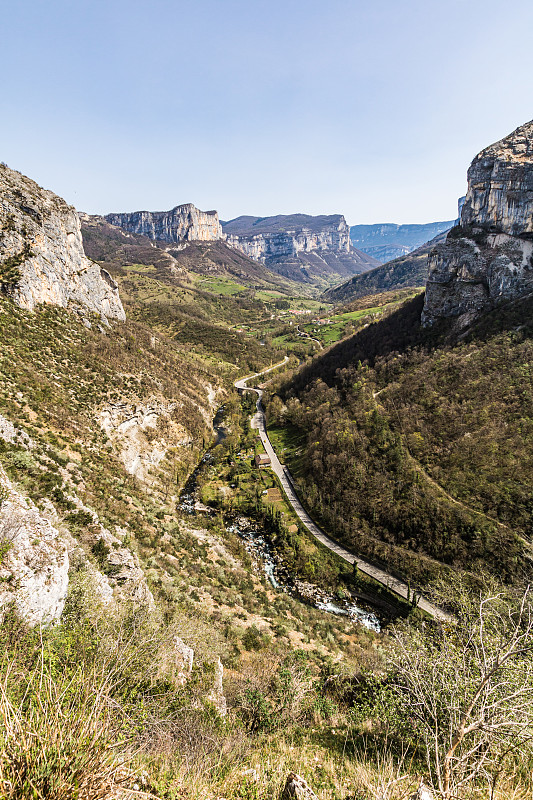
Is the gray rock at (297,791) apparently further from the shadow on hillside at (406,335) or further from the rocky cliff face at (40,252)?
the shadow on hillside at (406,335)

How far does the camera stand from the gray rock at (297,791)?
6203 mm

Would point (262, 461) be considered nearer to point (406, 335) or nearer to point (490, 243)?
point (406, 335)

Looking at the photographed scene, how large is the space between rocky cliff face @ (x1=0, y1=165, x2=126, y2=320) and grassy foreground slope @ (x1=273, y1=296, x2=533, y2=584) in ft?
176

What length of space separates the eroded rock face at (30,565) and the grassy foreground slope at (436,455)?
36.9 metres

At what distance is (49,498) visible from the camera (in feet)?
72.2

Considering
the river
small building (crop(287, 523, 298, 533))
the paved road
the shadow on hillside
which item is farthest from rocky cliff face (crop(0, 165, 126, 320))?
the shadow on hillside

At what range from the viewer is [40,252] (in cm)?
5100

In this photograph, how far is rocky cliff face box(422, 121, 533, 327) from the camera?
190ft

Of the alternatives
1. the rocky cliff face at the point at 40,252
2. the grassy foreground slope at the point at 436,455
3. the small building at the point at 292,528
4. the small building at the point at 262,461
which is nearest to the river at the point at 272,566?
the small building at the point at 292,528

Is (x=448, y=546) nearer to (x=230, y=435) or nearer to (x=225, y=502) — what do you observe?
(x=225, y=502)

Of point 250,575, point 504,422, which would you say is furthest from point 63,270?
point 504,422

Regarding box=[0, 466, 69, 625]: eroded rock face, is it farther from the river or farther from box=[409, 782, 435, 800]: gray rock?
the river

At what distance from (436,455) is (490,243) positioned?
50.3 m

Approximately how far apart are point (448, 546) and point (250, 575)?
2319 cm
